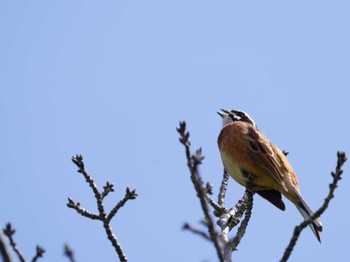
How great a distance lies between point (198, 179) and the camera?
3.15 m

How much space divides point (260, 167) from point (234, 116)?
228cm

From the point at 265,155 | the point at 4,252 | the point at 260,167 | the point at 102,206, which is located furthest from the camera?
the point at 265,155

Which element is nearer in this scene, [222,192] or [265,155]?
[222,192]

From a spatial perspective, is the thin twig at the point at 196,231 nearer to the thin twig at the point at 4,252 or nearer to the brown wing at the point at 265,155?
the thin twig at the point at 4,252

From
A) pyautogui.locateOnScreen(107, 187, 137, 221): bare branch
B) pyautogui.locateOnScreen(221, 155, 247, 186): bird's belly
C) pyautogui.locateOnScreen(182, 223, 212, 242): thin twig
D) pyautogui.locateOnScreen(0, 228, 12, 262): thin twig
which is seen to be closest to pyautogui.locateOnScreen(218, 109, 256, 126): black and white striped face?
pyautogui.locateOnScreen(221, 155, 247, 186): bird's belly

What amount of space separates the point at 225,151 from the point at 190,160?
→ 4.75m

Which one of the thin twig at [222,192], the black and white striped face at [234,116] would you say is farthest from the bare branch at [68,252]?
the black and white striped face at [234,116]

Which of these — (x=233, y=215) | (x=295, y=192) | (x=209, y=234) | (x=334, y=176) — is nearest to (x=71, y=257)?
(x=209, y=234)

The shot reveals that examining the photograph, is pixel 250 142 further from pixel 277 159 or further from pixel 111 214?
pixel 111 214

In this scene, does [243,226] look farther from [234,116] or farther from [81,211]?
[234,116]

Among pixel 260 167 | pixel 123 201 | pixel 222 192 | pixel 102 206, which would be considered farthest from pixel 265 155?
pixel 102 206

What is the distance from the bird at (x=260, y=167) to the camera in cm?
734

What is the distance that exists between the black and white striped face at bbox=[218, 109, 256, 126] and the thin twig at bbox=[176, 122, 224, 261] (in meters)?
6.29

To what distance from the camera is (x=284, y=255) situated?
12.1 feet
